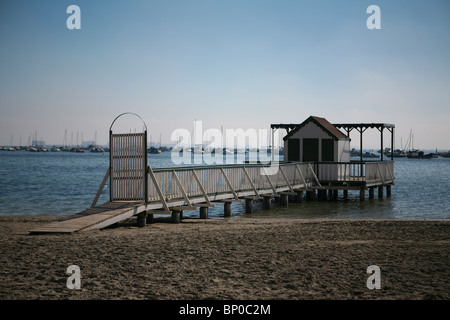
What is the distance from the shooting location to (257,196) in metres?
22.2

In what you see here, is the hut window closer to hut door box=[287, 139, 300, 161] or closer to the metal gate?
hut door box=[287, 139, 300, 161]

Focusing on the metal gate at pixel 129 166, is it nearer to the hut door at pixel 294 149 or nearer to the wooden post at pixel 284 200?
the wooden post at pixel 284 200

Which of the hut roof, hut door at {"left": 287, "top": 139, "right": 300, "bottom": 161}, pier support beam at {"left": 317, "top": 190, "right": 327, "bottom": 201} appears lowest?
pier support beam at {"left": 317, "top": 190, "right": 327, "bottom": 201}

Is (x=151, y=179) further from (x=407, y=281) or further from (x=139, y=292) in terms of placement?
(x=407, y=281)

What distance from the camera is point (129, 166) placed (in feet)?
50.8

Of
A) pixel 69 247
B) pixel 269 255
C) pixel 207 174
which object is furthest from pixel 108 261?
pixel 207 174

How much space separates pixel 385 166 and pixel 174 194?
19.3 metres

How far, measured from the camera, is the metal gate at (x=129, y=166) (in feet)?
50.6

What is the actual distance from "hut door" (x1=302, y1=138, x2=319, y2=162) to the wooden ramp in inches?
616

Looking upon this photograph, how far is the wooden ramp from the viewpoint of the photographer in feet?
41.5

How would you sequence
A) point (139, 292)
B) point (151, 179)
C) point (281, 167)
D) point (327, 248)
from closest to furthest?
point (139, 292), point (327, 248), point (151, 179), point (281, 167)

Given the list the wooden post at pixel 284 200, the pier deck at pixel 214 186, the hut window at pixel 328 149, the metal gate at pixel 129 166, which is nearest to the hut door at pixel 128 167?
the metal gate at pixel 129 166

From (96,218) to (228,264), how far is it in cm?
579

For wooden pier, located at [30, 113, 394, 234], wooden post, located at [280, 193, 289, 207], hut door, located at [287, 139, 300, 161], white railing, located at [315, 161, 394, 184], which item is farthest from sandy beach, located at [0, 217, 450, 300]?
hut door, located at [287, 139, 300, 161]
